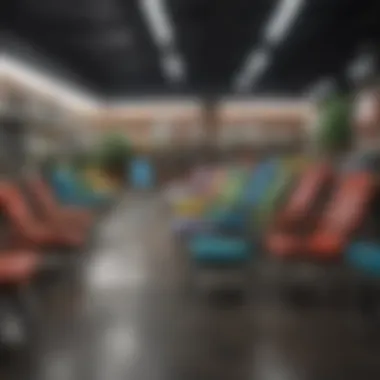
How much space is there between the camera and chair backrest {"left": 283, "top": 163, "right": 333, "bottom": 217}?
201 inches

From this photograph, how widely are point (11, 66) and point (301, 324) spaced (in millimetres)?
2295

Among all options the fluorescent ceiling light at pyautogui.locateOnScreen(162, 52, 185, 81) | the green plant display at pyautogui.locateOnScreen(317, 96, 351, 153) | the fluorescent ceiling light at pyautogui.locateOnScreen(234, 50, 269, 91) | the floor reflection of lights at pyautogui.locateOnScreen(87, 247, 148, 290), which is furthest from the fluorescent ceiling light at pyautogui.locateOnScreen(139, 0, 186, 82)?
the floor reflection of lights at pyautogui.locateOnScreen(87, 247, 148, 290)

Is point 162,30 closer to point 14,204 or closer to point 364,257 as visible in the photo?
point 14,204

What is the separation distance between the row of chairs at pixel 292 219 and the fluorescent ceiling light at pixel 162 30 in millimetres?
973

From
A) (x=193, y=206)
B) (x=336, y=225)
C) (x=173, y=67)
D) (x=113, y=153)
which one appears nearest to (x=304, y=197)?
(x=336, y=225)

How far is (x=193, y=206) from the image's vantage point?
5855mm

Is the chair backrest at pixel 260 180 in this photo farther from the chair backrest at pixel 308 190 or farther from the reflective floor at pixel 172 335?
the reflective floor at pixel 172 335

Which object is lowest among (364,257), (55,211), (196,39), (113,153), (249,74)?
(364,257)

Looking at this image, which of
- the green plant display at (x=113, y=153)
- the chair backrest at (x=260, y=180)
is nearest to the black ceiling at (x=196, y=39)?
the green plant display at (x=113, y=153)

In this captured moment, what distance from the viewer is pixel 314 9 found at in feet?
→ 19.3

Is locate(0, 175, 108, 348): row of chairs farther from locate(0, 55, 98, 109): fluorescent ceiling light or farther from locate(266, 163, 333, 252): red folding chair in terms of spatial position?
locate(266, 163, 333, 252): red folding chair

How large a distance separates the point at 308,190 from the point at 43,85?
2081 millimetres

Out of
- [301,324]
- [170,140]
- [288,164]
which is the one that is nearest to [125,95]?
[170,140]

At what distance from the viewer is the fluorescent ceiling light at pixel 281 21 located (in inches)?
247
